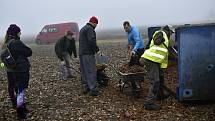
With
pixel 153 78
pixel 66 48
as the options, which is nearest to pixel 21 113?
pixel 153 78

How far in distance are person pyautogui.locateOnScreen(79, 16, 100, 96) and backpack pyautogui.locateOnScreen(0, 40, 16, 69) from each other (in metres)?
2.62

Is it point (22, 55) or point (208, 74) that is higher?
point (22, 55)

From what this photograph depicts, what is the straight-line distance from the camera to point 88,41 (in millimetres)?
12406

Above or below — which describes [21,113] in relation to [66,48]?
below

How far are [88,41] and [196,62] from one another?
10.9 feet

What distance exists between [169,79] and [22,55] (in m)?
5.16

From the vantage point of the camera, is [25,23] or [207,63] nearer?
[207,63]

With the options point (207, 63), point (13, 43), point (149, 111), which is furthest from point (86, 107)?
point (207, 63)

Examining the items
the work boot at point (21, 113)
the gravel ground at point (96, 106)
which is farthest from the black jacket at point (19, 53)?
the gravel ground at point (96, 106)

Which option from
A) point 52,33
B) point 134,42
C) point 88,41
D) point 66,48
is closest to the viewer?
point 88,41

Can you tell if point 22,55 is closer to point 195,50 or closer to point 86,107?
point 86,107

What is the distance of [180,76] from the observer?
10.6 meters

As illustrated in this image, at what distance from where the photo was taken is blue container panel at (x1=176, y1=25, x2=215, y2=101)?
1038 centimetres

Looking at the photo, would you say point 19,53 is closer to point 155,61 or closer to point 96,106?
point 96,106
